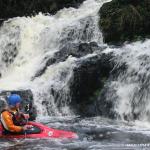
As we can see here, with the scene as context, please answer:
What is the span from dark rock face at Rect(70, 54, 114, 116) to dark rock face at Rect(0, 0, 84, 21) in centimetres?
645

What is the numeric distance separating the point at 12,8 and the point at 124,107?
8487 millimetres

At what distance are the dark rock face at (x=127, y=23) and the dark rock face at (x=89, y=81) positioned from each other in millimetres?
2463

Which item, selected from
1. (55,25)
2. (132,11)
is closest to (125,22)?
(132,11)

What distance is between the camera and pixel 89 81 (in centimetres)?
1569

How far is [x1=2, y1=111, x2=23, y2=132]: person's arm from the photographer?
11602mm

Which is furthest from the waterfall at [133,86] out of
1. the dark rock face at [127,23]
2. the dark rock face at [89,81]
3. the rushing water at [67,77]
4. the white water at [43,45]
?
the dark rock face at [127,23]

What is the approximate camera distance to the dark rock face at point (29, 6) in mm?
21734

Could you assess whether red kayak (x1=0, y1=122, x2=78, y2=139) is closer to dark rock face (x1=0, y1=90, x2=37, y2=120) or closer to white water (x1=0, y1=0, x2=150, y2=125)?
dark rock face (x1=0, y1=90, x2=37, y2=120)

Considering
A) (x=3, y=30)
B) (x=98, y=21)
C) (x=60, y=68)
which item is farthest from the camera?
(x=3, y=30)

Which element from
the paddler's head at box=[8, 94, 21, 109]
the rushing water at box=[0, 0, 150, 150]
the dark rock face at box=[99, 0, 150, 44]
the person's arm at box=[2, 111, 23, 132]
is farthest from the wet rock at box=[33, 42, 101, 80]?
the person's arm at box=[2, 111, 23, 132]

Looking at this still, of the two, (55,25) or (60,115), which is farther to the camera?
(55,25)

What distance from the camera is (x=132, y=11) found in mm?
18406

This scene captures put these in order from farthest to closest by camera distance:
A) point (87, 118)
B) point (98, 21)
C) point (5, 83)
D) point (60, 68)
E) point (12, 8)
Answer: point (12, 8), point (98, 21), point (5, 83), point (60, 68), point (87, 118)

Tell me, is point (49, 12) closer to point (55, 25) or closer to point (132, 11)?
point (55, 25)
